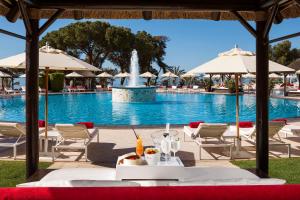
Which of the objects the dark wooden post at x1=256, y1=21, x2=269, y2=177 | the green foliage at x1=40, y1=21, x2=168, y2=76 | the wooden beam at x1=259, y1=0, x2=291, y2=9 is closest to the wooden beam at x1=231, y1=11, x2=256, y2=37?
the dark wooden post at x1=256, y1=21, x2=269, y2=177

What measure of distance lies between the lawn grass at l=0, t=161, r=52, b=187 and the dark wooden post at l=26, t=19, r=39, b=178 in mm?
251

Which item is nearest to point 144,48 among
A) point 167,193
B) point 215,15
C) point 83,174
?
point 215,15

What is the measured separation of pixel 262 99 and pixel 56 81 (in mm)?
33594

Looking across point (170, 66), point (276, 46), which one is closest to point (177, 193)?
point (170, 66)

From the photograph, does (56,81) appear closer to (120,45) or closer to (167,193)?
(120,45)

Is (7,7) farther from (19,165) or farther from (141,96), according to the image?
(141,96)

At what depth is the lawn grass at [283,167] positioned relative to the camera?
619cm

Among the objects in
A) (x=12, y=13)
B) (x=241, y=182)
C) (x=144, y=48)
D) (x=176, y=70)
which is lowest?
(x=241, y=182)

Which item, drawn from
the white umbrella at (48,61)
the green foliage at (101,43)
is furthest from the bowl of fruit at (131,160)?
the green foliage at (101,43)

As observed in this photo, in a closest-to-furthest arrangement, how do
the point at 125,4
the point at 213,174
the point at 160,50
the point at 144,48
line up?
the point at 213,174, the point at 125,4, the point at 144,48, the point at 160,50

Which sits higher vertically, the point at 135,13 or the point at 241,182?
the point at 135,13

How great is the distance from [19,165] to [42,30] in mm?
2773

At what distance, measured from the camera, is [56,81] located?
37688 mm

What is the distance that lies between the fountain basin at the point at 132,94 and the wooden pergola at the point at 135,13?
63.5 feet
